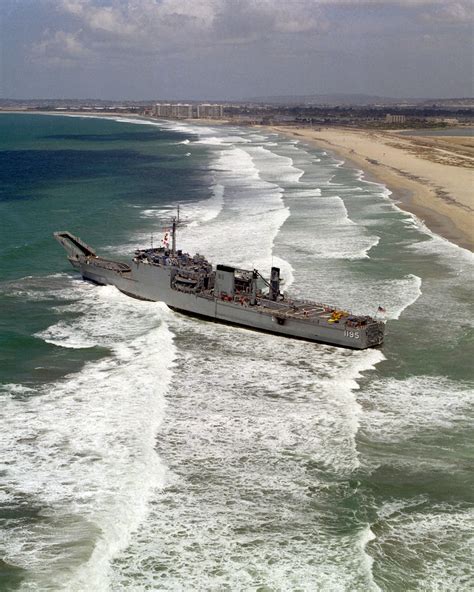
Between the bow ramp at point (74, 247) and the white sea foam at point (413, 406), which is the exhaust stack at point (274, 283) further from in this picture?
the bow ramp at point (74, 247)

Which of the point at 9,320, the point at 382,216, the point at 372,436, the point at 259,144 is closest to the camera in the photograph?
the point at 372,436

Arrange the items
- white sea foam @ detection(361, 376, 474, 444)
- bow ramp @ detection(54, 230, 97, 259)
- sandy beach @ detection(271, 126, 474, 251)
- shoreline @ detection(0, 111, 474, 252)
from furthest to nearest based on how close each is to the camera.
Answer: sandy beach @ detection(271, 126, 474, 251)
shoreline @ detection(0, 111, 474, 252)
bow ramp @ detection(54, 230, 97, 259)
white sea foam @ detection(361, 376, 474, 444)

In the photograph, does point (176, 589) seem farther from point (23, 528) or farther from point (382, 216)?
point (382, 216)

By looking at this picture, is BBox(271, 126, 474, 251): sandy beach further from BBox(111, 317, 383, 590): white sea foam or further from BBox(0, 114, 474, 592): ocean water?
BBox(111, 317, 383, 590): white sea foam

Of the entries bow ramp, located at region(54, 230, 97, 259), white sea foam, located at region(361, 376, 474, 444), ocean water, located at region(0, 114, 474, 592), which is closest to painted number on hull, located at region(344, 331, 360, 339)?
ocean water, located at region(0, 114, 474, 592)

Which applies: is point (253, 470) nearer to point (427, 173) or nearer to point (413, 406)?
point (413, 406)

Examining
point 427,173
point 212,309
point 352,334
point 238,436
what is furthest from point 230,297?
point 427,173

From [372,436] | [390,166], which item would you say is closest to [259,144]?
[390,166]
